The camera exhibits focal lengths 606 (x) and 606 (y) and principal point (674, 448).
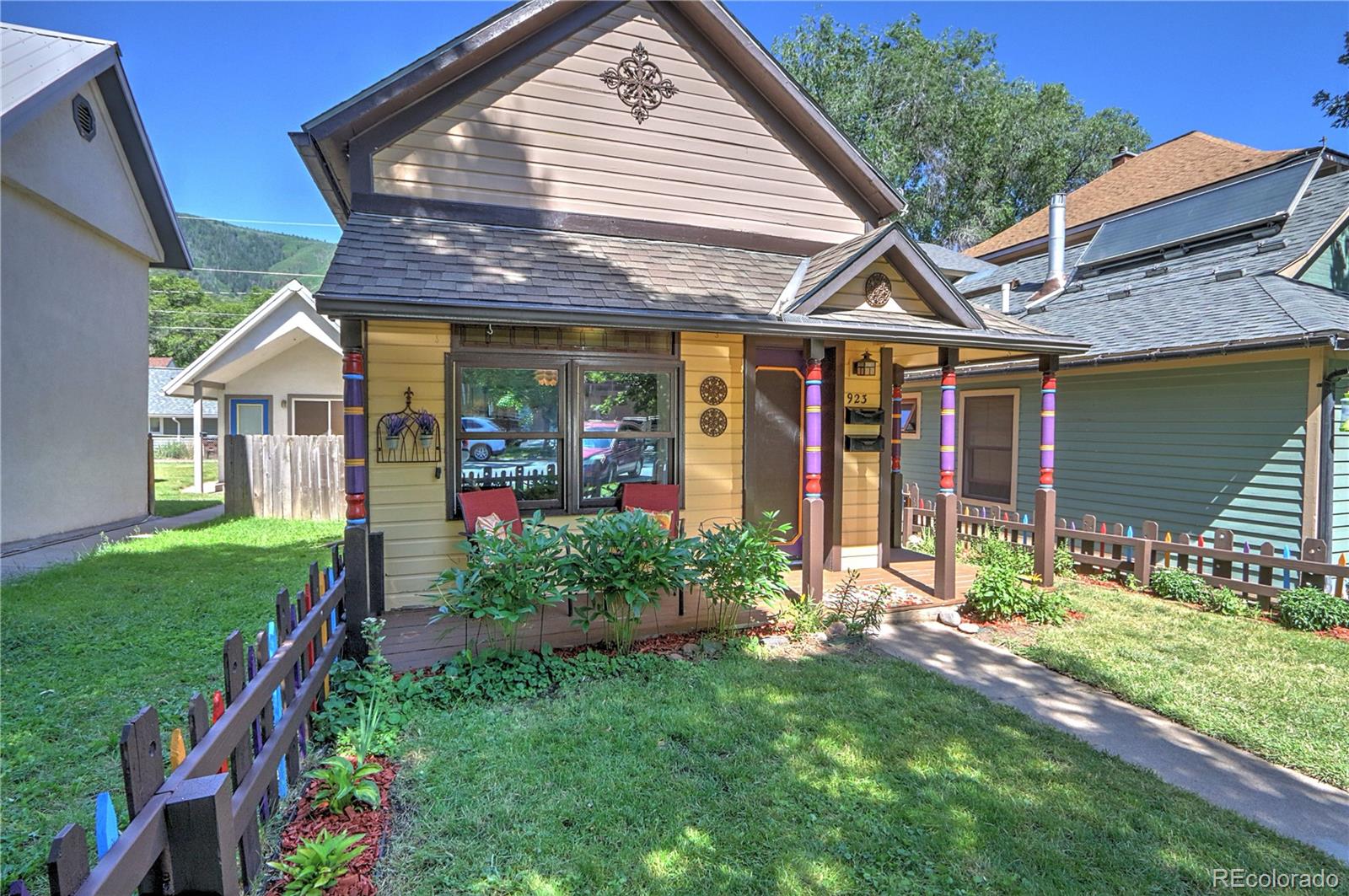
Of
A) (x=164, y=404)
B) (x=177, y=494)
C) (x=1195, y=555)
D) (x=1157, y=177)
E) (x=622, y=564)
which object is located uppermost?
(x=1157, y=177)

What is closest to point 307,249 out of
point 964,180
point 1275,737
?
point 964,180

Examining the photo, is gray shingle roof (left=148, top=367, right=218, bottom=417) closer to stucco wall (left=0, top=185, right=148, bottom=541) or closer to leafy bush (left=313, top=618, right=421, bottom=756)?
stucco wall (left=0, top=185, right=148, bottom=541)

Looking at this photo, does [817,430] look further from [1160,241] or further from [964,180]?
[964,180]

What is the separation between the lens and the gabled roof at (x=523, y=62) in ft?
18.1

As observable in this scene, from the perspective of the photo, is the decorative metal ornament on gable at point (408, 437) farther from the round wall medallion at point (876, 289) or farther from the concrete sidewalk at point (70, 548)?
the concrete sidewalk at point (70, 548)

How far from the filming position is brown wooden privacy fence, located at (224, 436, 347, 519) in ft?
37.1

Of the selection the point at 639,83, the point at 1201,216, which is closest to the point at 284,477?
the point at 639,83

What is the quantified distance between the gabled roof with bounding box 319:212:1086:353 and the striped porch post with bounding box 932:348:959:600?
0.45m

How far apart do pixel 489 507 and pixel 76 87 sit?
356 inches

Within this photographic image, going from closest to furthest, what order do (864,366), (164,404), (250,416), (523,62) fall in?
(523,62), (864,366), (250,416), (164,404)

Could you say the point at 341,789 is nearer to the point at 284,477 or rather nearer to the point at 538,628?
the point at 538,628

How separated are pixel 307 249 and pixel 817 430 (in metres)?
117

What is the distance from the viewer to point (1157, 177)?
1303 centimetres

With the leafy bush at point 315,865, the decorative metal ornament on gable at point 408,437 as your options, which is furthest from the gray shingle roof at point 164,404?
the leafy bush at point 315,865
